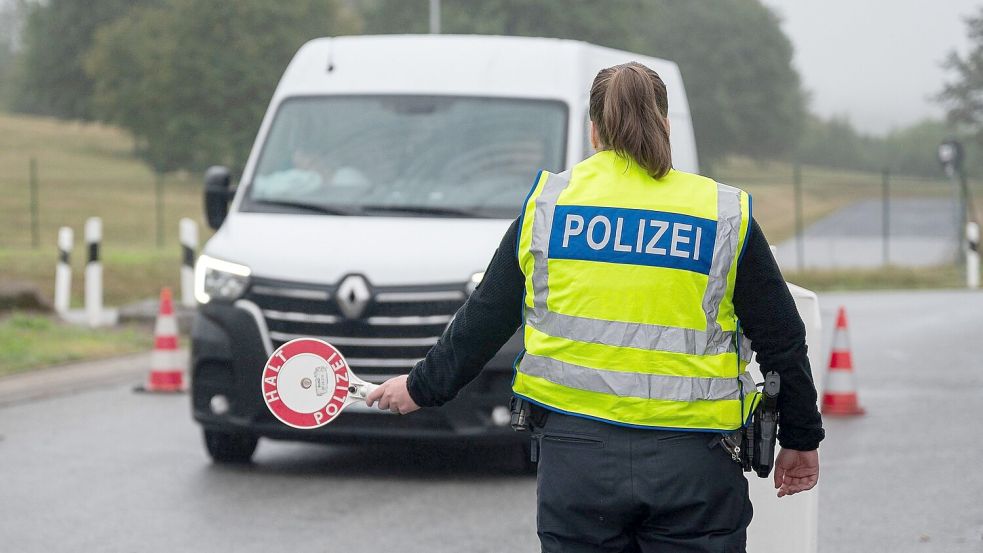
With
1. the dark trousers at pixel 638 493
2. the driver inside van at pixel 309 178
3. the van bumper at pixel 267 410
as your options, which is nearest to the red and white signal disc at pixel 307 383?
the dark trousers at pixel 638 493

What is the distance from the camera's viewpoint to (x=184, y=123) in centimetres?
5647

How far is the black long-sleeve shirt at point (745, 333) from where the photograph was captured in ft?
11.8

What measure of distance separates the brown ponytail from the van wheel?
5.48 m

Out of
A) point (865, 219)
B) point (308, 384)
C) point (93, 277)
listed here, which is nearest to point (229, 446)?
point (308, 384)

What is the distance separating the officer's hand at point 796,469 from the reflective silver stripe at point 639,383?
317mm

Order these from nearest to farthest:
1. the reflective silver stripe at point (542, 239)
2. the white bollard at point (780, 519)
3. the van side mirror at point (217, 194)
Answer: the reflective silver stripe at point (542, 239) → the white bollard at point (780, 519) → the van side mirror at point (217, 194)

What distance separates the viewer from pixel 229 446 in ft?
28.9

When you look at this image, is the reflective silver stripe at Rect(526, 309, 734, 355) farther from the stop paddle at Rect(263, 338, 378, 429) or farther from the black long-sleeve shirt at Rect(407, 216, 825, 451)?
the stop paddle at Rect(263, 338, 378, 429)

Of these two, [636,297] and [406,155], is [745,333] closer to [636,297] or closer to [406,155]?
[636,297]

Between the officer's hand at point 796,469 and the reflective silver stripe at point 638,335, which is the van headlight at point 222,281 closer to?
the officer's hand at point 796,469

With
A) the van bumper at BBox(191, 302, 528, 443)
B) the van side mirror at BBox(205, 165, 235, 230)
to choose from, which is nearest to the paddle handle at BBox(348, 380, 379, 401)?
the van bumper at BBox(191, 302, 528, 443)

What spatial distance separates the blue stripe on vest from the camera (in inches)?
138

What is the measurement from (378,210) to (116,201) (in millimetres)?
43200

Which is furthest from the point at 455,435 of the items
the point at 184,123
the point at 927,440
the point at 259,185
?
the point at 184,123
